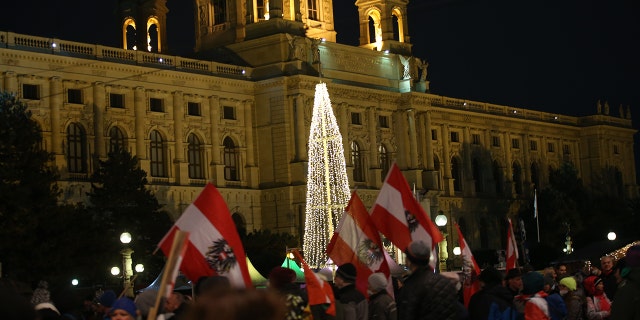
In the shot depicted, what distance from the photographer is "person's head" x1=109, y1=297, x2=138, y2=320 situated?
9.02 metres

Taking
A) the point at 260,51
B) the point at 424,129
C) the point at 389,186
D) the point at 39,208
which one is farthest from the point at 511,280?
the point at 424,129

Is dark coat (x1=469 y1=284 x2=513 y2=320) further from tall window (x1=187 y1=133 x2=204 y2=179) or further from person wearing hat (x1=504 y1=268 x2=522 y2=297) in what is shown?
tall window (x1=187 y1=133 x2=204 y2=179)

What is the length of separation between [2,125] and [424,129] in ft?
113

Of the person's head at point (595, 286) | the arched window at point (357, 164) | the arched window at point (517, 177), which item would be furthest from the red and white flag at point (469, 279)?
the arched window at point (517, 177)

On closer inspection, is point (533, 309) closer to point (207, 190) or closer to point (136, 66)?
point (207, 190)

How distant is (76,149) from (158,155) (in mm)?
5582

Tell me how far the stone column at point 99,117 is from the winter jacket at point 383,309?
4507cm

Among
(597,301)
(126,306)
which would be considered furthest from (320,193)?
(126,306)

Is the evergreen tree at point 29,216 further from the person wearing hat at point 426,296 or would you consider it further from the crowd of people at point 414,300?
the person wearing hat at point 426,296

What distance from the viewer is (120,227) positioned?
48719 mm

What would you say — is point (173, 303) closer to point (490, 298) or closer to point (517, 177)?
point (490, 298)

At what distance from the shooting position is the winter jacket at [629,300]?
9742 millimetres

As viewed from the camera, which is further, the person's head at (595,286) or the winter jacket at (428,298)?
the person's head at (595,286)

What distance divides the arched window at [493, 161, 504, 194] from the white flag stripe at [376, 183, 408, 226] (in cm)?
7036
